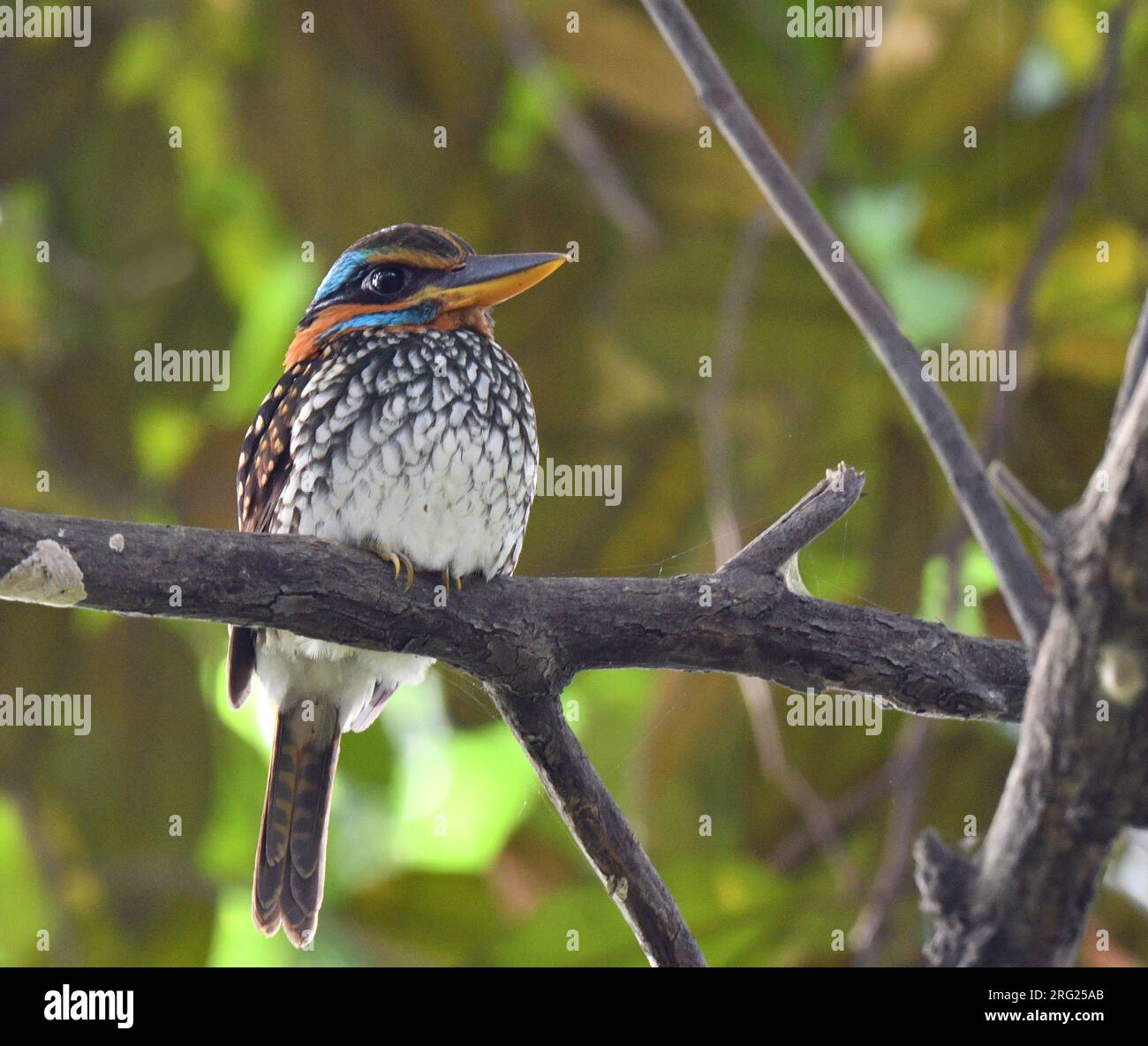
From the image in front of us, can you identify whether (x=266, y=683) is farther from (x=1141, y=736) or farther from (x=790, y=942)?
(x=1141, y=736)

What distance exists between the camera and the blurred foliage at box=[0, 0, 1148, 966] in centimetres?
349

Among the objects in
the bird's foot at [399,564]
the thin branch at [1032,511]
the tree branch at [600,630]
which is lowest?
the tree branch at [600,630]

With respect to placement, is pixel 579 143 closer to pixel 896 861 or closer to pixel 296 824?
pixel 896 861

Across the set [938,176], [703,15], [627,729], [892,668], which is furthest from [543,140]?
[892,668]

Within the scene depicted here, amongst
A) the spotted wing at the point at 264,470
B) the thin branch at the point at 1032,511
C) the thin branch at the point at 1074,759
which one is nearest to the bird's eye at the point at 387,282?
A: the spotted wing at the point at 264,470

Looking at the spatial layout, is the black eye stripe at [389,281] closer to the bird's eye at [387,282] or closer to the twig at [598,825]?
the bird's eye at [387,282]

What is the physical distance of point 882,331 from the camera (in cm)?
197

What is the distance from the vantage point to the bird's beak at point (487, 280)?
2.51m

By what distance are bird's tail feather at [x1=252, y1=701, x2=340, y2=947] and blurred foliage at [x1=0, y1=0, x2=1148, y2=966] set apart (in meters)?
0.61

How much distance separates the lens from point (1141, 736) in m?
1.49

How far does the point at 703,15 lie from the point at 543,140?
566 millimetres

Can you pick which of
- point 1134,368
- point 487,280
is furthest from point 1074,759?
point 487,280

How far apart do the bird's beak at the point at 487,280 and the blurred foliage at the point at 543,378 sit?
90 centimetres

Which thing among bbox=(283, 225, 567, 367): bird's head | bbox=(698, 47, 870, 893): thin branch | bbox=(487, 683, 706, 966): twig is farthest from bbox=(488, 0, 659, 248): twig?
bbox=(487, 683, 706, 966): twig
